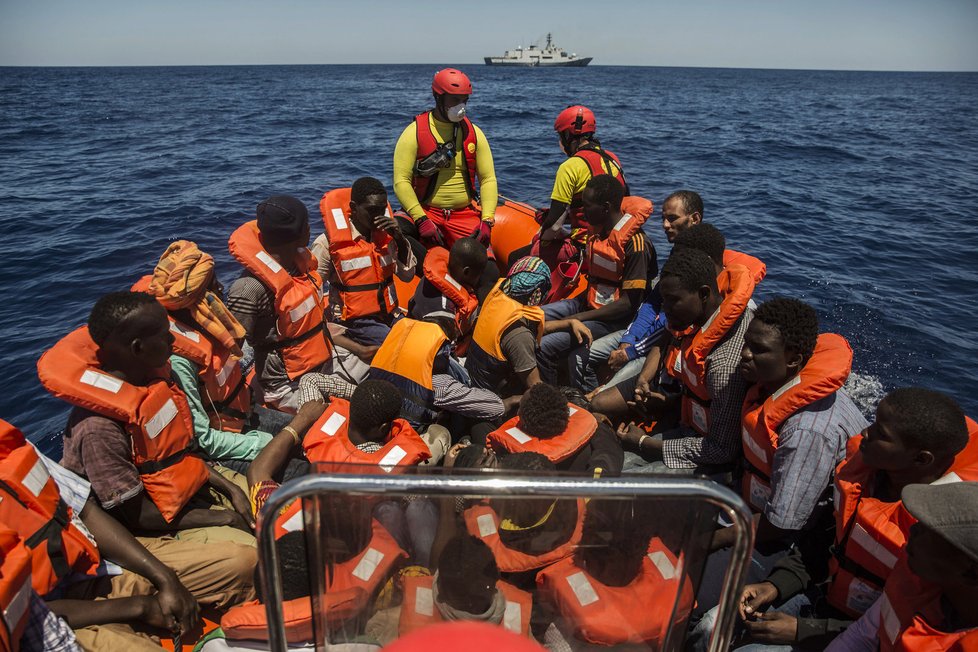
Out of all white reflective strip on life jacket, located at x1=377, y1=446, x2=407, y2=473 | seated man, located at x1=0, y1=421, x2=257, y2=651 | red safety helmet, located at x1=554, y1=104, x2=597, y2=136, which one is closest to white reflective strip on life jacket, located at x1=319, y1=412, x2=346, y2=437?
white reflective strip on life jacket, located at x1=377, y1=446, x2=407, y2=473

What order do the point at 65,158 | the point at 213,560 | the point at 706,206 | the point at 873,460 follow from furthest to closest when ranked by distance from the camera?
1. the point at 65,158
2. the point at 706,206
3. the point at 213,560
4. the point at 873,460

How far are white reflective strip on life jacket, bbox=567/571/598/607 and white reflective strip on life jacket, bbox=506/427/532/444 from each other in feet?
4.73

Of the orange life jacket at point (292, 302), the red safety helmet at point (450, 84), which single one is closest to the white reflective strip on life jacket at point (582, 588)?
the orange life jacket at point (292, 302)

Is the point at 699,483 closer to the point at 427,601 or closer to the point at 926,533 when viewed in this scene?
the point at 427,601

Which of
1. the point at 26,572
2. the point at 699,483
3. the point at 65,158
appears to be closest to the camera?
the point at 699,483

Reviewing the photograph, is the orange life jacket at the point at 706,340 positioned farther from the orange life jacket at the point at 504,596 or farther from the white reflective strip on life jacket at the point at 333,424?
the orange life jacket at the point at 504,596

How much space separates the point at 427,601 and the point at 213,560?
1736mm

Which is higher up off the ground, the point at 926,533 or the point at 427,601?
the point at 427,601

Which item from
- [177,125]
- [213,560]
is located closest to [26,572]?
[213,560]

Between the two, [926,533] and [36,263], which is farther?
[36,263]

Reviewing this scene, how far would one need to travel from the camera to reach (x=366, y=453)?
2.71m

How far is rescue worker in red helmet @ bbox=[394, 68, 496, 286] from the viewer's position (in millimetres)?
4785

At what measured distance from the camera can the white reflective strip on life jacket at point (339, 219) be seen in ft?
13.5

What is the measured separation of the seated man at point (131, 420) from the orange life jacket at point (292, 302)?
0.92 metres
